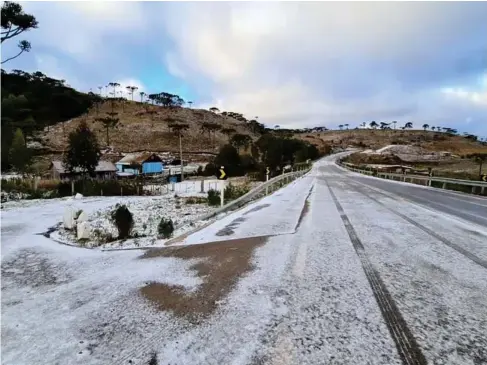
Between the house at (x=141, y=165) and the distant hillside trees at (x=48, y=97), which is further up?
the distant hillside trees at (x=48, y=97)

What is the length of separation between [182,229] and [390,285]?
538 centimetres

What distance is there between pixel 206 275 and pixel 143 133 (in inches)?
4142

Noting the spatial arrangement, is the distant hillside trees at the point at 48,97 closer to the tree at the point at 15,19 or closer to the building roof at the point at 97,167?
the building roof at the point at 97,167

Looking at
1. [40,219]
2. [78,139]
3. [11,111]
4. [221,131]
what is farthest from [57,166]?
[221,131]

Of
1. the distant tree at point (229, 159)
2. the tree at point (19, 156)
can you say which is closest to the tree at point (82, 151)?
the tree at point (19, 156)

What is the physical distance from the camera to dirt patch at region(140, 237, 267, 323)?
11.6 ft

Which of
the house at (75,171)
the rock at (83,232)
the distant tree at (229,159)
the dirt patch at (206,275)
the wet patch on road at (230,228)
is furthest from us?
the distant tree at (229,159)

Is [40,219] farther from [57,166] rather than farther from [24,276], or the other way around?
[57,166]

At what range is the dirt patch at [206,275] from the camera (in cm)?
354

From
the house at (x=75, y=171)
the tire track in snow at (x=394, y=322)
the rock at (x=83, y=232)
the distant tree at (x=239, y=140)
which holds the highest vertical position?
the distant tree at (x=239, y=140)

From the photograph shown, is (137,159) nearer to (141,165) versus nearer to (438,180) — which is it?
(141,165)

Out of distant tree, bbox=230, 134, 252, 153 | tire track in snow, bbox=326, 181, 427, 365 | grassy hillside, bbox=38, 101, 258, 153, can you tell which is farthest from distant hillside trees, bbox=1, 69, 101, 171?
tire track in snow, bbox=326, 181, 427, 365

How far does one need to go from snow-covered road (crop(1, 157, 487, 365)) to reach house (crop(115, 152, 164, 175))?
59.0 metres

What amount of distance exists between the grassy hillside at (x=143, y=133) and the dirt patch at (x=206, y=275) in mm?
86546
